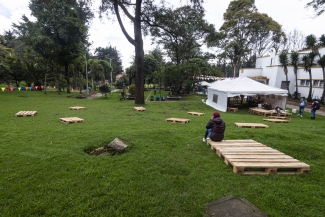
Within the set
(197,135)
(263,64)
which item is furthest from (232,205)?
(263,64)

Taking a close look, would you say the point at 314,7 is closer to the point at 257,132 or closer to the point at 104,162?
the point at 257,132

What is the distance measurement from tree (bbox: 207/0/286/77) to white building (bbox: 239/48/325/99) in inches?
278

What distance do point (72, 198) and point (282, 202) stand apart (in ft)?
12.8

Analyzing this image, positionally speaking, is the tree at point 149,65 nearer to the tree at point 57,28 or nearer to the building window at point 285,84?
the tree at point 57,28

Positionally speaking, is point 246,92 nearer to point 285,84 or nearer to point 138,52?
point 138,52

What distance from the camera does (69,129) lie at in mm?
7598

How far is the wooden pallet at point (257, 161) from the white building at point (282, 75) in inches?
970

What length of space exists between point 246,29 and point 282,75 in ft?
48.7

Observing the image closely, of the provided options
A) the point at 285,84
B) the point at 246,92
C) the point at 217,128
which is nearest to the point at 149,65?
the point at 285,84

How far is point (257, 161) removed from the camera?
4461 mm

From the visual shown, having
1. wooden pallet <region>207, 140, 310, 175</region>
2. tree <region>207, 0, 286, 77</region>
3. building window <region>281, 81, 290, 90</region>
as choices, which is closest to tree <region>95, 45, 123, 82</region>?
tree <region>207, 0, 286, 77</region>

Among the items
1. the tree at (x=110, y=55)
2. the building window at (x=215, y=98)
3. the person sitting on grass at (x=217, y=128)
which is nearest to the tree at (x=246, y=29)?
the building window at (x=215, y=98)

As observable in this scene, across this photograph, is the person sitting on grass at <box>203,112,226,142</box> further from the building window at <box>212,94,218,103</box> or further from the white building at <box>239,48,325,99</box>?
the white building at <box>239,48,325,99</box>

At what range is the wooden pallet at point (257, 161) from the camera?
4.21m
